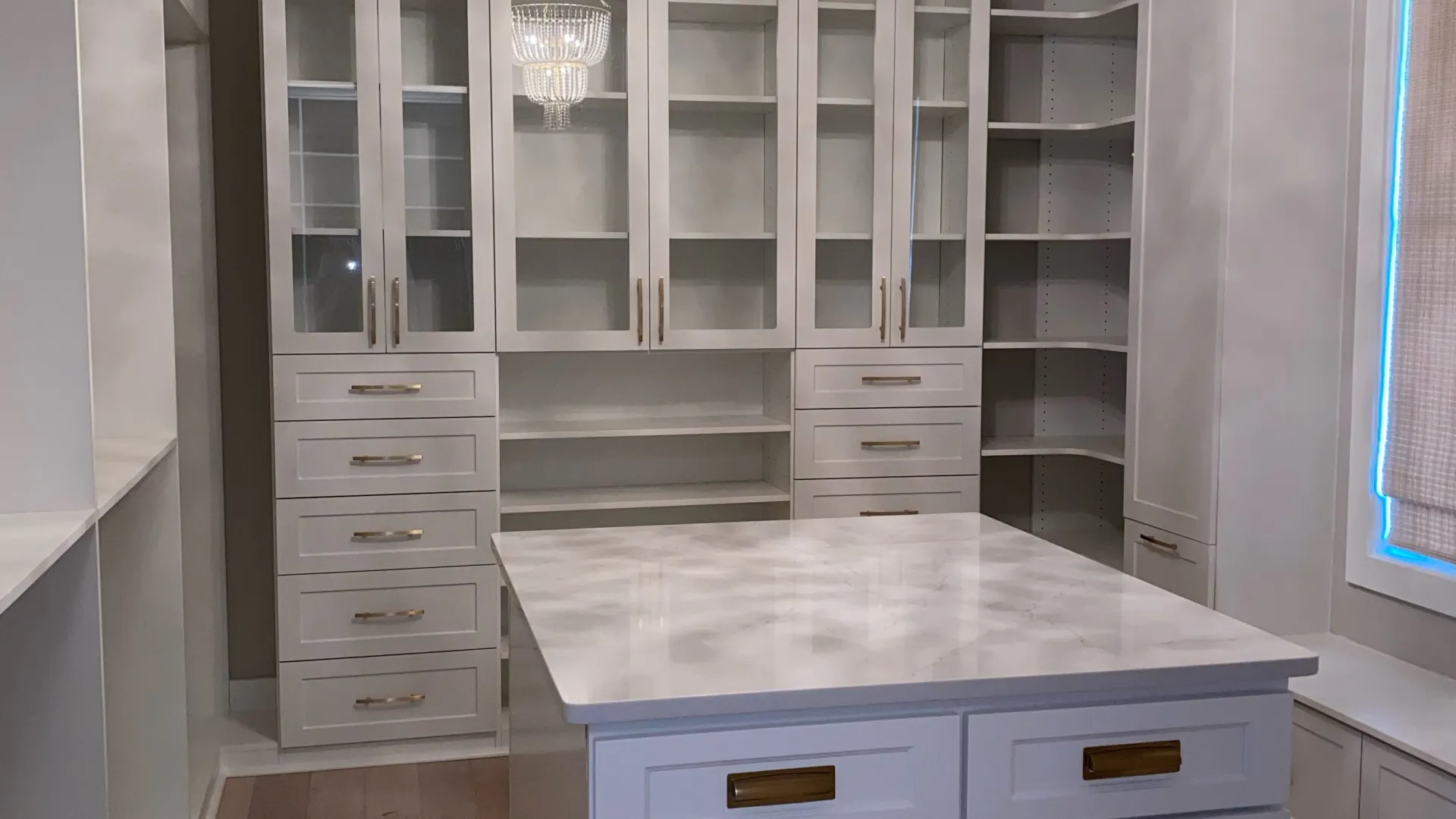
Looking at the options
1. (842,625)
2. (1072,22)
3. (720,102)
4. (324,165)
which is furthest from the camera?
(1072,22)

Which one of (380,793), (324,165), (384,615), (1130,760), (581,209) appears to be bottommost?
(380,793)

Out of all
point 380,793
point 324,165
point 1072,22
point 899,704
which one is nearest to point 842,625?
point 899,704

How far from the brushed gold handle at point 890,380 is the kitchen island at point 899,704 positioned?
198 cm

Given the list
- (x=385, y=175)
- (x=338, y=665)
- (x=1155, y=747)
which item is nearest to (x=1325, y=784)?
(x=1155, y=747)

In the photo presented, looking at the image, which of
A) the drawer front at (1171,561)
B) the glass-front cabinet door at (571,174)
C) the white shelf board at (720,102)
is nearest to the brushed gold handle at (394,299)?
the glass-front cabinet door at (571,174)

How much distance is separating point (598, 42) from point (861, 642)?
2.45 metres

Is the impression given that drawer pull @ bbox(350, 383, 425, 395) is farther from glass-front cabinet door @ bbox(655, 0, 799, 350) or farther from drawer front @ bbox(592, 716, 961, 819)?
drawer front @ bbox(592, 716, 961, 819)

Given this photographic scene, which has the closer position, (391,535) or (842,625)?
(842,625)

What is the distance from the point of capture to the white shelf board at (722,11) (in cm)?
368

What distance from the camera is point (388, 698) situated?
363 centimetres

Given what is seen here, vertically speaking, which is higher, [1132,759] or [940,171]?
[940,171]

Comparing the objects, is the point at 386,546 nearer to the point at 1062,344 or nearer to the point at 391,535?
the point at 391,535

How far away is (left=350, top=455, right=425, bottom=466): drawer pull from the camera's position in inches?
140

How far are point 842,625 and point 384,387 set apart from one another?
217 centimetres
